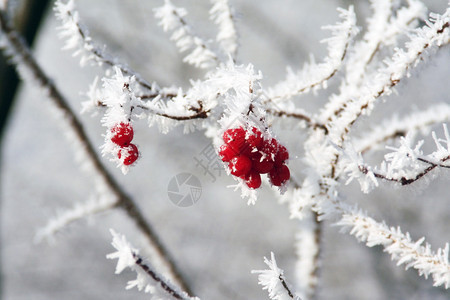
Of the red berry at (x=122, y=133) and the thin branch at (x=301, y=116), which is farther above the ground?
the thin branch at (x=301, y=116)

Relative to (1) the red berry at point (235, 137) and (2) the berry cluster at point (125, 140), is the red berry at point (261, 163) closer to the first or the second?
(1) the red berry at point (235, 137)

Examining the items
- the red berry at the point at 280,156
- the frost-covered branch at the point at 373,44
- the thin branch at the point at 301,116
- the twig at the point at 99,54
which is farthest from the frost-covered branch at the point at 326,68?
the twig at the point at 99,54

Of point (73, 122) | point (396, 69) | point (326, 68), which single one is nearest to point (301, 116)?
point (326, 68)

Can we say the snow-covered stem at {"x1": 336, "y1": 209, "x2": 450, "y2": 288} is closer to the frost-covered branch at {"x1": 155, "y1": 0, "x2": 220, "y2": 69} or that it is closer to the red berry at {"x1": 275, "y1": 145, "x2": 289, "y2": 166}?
the red berry at {"x1": 275, "y1": 145, "x2": 289, "y2": 166}

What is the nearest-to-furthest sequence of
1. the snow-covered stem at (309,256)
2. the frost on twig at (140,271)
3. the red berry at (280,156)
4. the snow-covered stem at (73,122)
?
the frost on twig at (140,271) → the red berry at (280,156) → the snow-covered stem at (309,256) → the snow-covered stem at (73,122)

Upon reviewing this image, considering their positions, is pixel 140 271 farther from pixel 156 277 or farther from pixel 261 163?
pixel 261 163

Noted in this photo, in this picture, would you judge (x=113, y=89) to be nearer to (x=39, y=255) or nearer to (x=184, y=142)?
(x=184, y=142)

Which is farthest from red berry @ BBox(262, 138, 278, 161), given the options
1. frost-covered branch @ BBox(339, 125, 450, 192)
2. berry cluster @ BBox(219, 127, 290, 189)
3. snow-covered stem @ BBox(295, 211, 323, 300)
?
snow-covered stem @ BBox(295, 211, 323, 300)
